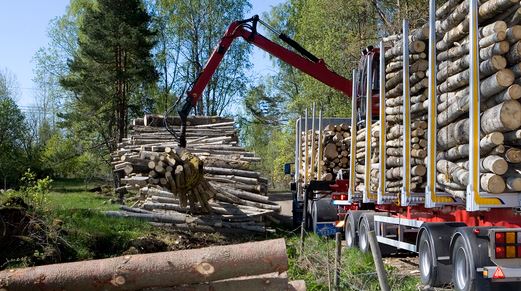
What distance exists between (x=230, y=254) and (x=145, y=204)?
35.3ft

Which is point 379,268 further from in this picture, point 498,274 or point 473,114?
point 473,114

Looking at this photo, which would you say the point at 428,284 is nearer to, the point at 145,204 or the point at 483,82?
the point at 483,82

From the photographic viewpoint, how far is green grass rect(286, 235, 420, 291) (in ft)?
25.3

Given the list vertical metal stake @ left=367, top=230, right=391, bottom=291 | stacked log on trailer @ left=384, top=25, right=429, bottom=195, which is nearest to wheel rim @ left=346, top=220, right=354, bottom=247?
stacked log on trailer @ left=384, top=25, right=429, bottom=195

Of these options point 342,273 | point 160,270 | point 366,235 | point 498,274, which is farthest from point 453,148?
point 366,235

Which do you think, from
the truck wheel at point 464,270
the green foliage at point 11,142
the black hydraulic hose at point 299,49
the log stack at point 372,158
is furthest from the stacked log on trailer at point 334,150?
the green foliage at point 11,142

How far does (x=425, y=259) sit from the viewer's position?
8.07 meters

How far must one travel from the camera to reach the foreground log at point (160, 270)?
16.6 ft

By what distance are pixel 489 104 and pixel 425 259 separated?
7.66 ft

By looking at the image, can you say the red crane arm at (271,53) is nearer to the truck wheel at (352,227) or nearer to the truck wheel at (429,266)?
the truck wheel at (352,227)

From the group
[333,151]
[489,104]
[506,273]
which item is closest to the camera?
[506,273]

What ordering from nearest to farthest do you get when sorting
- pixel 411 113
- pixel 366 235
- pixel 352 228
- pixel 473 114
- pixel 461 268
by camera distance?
pixel 473 114
pixel 461 268
pixel 411 113
pixel 366 235
pixel 352 228

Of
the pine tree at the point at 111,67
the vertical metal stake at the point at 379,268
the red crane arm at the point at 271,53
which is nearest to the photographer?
the vertical metal stake at the point at 379,268

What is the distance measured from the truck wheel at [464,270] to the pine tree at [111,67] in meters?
25.7
